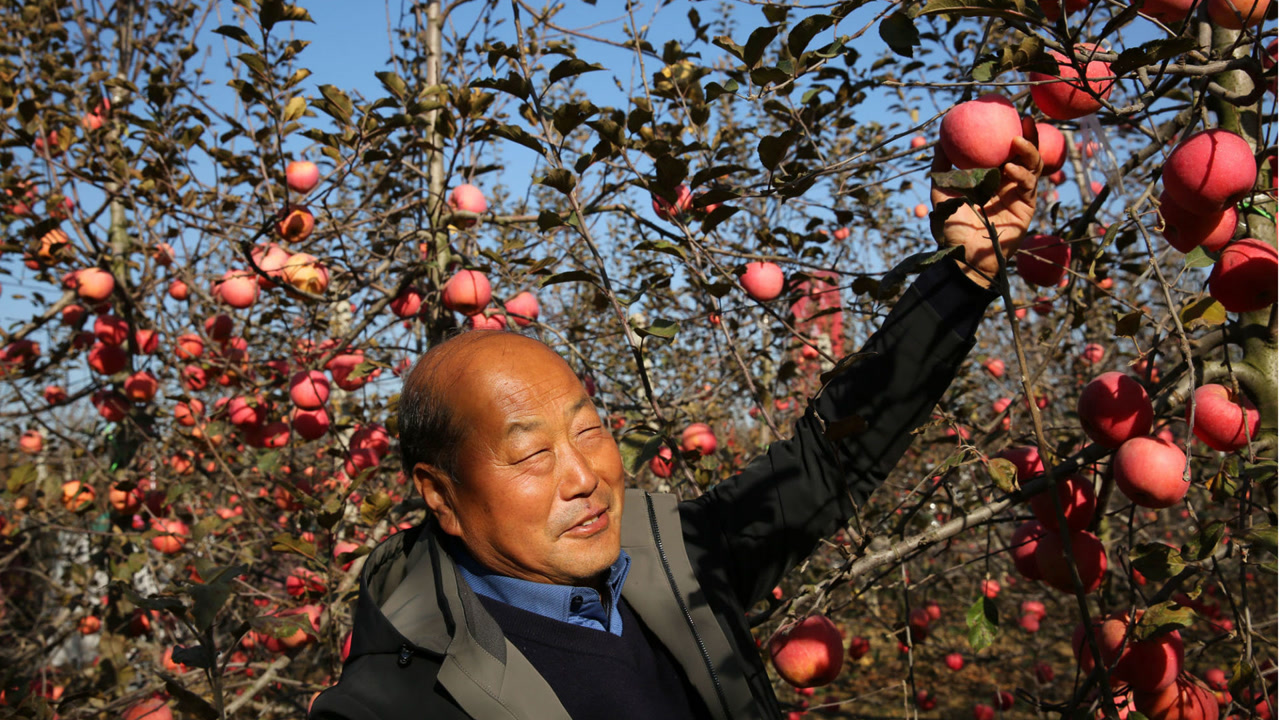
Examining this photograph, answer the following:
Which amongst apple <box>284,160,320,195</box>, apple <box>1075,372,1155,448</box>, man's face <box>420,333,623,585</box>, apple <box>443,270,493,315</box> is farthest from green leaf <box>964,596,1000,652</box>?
apple <box>284,160,320,195</box>

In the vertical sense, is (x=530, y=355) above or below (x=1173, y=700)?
above

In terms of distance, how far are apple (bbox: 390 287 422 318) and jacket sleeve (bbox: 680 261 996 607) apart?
173 cm

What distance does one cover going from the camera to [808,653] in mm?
1709

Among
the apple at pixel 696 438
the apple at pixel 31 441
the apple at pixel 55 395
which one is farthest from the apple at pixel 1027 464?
the apple at pixel 31 441

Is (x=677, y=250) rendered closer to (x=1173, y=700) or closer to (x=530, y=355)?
(x=530, y=355)

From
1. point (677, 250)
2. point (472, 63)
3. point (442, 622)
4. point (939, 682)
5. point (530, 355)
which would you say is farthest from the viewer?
point (939, 682)

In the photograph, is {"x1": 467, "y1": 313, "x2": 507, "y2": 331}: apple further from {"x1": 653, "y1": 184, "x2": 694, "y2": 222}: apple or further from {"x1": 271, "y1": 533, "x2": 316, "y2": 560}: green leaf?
{"x1": 271, "y1": 533, "x2": 316, "y2": 560}: green leaf

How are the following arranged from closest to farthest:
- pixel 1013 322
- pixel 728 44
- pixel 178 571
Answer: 1. pixel 1013 322
2. pixel 728 44
3. pixel 178 571

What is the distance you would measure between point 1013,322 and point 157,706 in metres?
2.15

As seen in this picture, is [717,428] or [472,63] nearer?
[472,63]

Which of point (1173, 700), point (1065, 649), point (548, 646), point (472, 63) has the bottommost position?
point (1065, 649)

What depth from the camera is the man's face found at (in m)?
1.21

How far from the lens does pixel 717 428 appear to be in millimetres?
6074

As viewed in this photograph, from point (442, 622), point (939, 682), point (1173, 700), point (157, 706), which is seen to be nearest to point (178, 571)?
point (157, 706)
